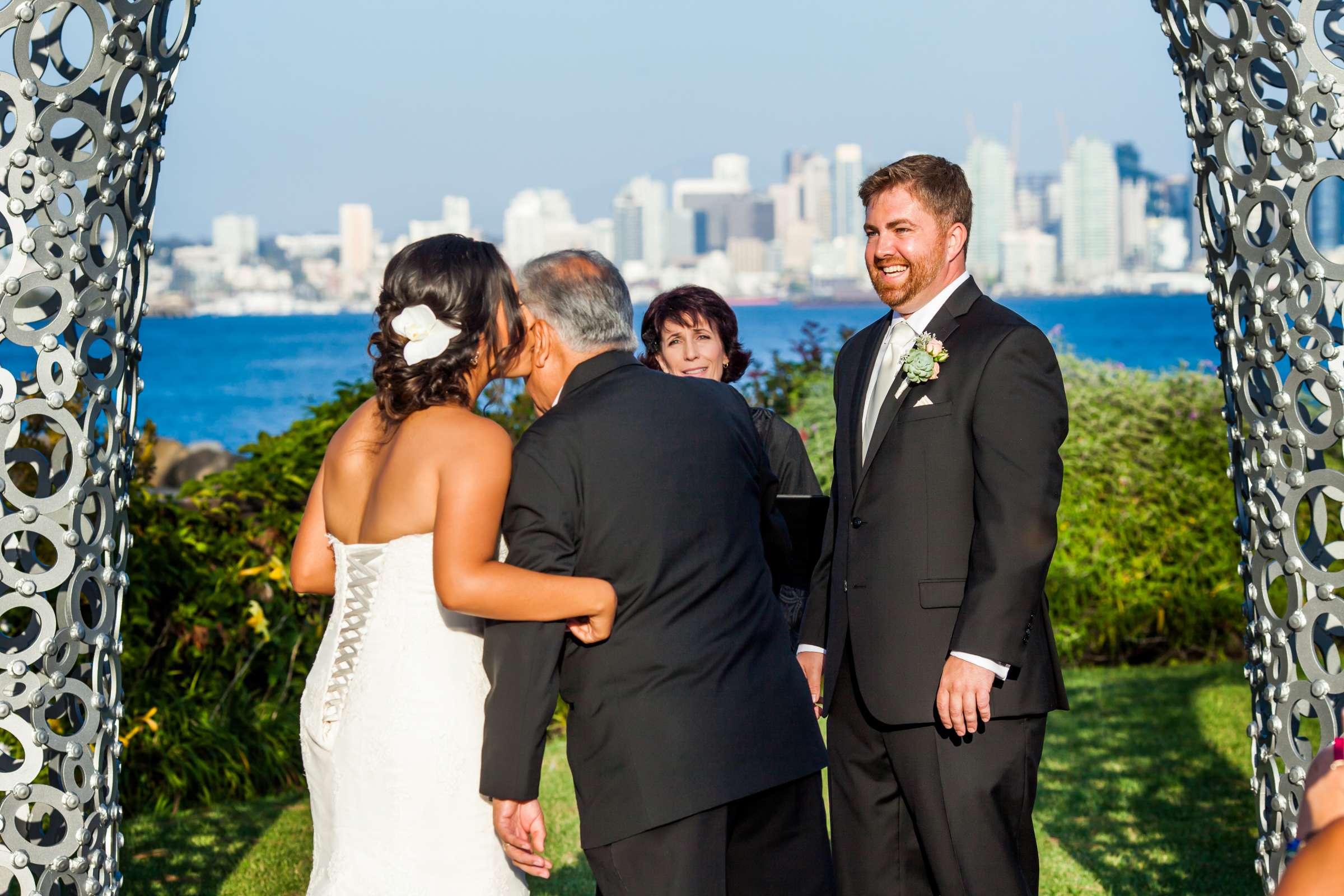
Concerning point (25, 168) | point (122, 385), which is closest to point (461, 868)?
point (122, 385)

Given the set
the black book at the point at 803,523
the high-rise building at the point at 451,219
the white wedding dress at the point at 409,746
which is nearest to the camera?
the white wedding dress at the point at 409,746

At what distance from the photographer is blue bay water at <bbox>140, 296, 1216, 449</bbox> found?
56156mm

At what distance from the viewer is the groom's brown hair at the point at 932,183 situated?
3605 mm

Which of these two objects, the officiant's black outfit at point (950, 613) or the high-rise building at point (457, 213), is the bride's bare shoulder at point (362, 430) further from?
the high-rise building at point (457, 213)

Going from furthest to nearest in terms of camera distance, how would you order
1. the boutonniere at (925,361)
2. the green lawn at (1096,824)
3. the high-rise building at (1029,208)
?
1. the high-rise building at (1029,208)
2. the green lawn at (1096,824)
3. the boutonniere at (925,361)

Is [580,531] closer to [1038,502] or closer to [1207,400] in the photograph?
[1038,502]

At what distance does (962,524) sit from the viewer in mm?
3496

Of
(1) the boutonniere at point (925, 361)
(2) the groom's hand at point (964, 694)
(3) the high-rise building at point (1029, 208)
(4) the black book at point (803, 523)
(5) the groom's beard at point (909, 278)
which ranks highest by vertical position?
(3) the high-rise building at point (1029, 208)

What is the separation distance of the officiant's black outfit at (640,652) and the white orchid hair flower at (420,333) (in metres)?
0.28

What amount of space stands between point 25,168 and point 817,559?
2456 mm

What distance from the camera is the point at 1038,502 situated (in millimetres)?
3340

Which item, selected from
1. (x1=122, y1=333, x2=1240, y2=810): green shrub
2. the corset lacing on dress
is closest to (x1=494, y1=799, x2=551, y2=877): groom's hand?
the corset lacing on dress

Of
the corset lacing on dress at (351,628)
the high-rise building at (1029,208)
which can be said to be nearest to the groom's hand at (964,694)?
the corset lacing on dress at (351,628)

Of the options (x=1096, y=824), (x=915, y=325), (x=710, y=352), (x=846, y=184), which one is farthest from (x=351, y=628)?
(x=846, y=184)
